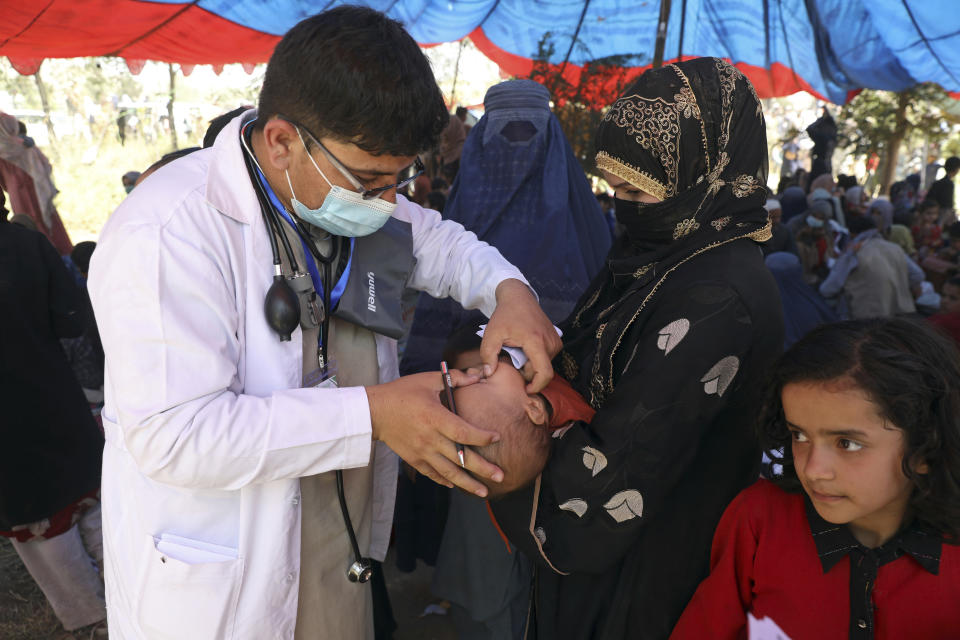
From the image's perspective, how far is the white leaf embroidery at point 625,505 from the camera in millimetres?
1496

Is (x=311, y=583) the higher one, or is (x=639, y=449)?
(x=639, y=449)

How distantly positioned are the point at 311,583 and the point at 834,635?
118 cm

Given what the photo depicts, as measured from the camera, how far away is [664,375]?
4.77 feet

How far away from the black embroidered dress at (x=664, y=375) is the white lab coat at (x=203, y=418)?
0.56m

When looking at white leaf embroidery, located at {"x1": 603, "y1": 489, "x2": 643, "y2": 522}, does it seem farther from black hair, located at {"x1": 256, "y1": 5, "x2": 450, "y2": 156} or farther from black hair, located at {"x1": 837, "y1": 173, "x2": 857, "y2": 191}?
black hair, located at {"x1": 837, "y1": 173, "x2": 857, "y2": 191}

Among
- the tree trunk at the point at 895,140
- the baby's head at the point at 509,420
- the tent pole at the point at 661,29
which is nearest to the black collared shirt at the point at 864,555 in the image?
the baby's head at the point at 509,420

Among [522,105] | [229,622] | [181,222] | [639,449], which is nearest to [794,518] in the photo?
[639,449]

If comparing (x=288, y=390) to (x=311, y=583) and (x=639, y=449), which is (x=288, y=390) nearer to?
(x=311, y=583)

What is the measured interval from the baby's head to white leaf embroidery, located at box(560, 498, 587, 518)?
0.34 feet

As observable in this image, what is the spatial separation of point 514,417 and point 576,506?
252 millimetres

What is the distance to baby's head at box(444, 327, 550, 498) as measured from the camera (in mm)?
1504

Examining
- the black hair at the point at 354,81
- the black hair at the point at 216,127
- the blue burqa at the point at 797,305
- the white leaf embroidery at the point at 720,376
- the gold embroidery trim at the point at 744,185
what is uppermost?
the black hair at the point at 354,81

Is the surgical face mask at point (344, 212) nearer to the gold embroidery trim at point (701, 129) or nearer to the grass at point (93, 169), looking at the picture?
the gold embroidery trim at point (701, 129)

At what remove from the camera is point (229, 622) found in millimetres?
1391
